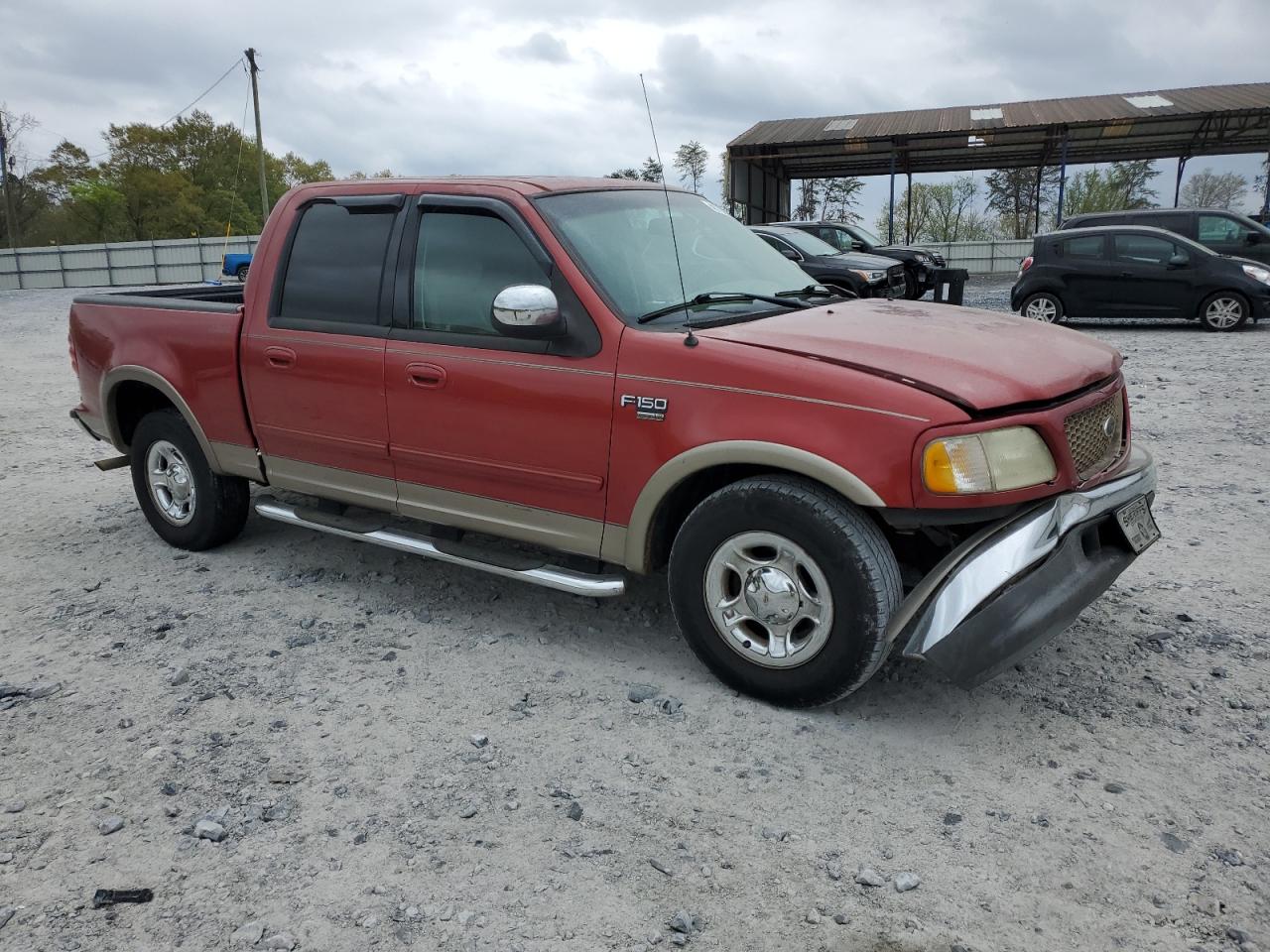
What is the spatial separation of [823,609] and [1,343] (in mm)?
17782

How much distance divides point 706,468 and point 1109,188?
170ft

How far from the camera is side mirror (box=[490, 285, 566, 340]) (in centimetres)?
362

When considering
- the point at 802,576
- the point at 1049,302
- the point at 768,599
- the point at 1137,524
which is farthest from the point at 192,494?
the point at 1049,302

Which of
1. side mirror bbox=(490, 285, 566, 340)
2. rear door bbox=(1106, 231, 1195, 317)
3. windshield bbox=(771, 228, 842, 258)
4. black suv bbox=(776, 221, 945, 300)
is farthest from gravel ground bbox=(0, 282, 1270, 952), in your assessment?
black suv bbox=(776, 221, 945, 300)

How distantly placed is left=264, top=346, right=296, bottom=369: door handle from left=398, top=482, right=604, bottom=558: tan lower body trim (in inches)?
32.4

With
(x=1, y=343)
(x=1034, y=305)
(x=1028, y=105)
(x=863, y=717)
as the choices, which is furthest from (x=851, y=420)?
(x=1028, y=105)

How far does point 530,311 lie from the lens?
3637 millimetres

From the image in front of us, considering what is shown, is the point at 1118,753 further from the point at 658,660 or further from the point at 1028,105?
the point at 1028,105

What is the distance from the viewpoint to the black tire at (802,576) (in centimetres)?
323

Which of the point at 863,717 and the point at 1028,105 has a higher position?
the point at 1028,105

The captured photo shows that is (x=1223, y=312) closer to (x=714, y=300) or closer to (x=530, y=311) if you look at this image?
(x=714, y=300)

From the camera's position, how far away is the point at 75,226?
54375mm

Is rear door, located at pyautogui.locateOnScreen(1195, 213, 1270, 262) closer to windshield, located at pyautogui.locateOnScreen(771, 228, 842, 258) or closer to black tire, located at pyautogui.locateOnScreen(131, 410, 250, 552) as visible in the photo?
windshield, located at pyautogui.locateOnScreen(771, 228, 842, 258)

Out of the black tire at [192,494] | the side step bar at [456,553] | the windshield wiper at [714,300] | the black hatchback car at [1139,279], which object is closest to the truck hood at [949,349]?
the windshield wiper at [714,300]
